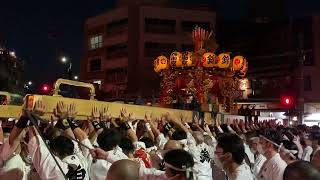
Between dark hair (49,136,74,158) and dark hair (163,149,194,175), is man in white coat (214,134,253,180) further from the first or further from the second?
dark hair (49,136,74,158)

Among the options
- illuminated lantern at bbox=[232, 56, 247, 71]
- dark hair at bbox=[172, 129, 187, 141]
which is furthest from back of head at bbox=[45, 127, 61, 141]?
illuminated lantern at bbox=[232, 56, 247, 71]

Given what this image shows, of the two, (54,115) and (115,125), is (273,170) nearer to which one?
(115,125)

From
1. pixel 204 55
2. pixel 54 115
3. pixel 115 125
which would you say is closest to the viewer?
pixel 54 115

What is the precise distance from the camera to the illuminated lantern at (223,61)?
1447cm

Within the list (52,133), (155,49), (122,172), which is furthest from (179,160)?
(155,49)

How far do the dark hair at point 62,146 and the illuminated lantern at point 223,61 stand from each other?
10.9 metres

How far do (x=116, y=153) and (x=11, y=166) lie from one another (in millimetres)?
1123

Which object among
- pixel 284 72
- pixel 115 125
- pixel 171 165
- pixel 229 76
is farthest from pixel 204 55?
pixel 284 72

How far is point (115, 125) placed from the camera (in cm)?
549

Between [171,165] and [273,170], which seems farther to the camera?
[273,170]

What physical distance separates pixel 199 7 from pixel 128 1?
6.45 meters

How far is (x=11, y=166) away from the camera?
4.37 meters

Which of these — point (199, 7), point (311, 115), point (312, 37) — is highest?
point (199, 7)

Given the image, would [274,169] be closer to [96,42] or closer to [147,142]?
[147,142]
